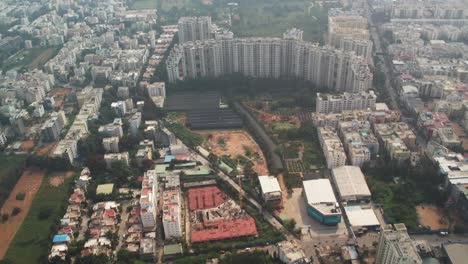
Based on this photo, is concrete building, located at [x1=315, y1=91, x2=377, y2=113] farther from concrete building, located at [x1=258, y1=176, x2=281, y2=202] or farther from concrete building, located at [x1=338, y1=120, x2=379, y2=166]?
concrete building, located at [x1=258, y1=176, x2=281, y2=202]

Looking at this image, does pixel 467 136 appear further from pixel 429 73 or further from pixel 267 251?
pixel 267 251

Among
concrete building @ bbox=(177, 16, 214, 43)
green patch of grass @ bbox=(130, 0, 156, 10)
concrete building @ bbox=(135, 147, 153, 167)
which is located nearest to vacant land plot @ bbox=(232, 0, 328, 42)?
concrete building @ bbox=(177, 16, 214, 43)

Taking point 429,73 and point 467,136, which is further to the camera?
point 429,73

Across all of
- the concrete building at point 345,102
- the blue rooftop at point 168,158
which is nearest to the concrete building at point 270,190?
the blue rooftop at point 168,158

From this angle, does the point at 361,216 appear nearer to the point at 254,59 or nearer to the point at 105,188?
the point at 105,188

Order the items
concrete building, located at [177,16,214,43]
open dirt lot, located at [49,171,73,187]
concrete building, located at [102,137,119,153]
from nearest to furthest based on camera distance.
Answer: open dirt lot, located at [49,171,73,187] → concrete building, located at [102,137,119,153] → concrete building, located at [177,16,214,43]

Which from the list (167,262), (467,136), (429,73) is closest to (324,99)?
(467,136)
